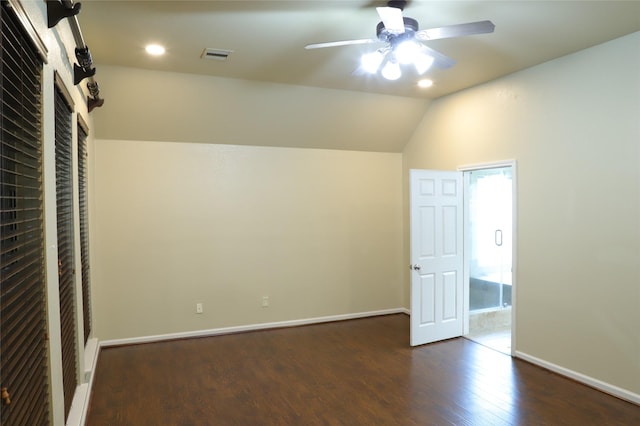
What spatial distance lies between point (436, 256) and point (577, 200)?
5.02ft

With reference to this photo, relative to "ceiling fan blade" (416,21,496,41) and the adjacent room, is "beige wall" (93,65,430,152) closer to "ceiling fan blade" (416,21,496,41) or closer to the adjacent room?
the adjacent room

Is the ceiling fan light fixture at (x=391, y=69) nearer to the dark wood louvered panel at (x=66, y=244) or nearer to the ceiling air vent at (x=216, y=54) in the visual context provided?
the ceiling air vent at (x=216, y=54)

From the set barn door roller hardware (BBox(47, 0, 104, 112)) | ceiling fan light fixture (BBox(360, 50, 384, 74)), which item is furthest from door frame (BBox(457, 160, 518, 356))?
barn door roller hardware (BBox(47, 0, 104, 112))

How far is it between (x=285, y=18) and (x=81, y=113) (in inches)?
73.7

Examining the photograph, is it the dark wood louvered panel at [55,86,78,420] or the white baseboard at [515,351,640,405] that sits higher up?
the dark wood louvered panel at [55,86,78,420]

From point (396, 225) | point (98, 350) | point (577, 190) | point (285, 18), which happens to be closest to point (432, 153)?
point (396, 225)

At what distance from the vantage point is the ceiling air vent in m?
3.41

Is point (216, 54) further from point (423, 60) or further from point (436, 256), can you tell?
point (436, 256)

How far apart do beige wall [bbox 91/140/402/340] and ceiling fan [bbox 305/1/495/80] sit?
104 inches

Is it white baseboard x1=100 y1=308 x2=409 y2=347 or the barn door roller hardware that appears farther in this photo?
white baseboard x1=100 y1=308 x2=409 y2=347

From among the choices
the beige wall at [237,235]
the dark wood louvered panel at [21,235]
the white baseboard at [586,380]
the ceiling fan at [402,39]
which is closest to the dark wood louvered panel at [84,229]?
the beige wall at [237,235]

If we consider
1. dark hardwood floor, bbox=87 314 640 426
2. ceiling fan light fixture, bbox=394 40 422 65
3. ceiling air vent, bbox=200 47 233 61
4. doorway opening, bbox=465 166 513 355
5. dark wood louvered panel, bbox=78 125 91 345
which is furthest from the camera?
doorway opening, bbox=465 166 513 355

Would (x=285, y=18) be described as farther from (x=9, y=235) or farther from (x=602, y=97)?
(x=602, y=97)

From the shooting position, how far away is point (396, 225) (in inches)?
234
